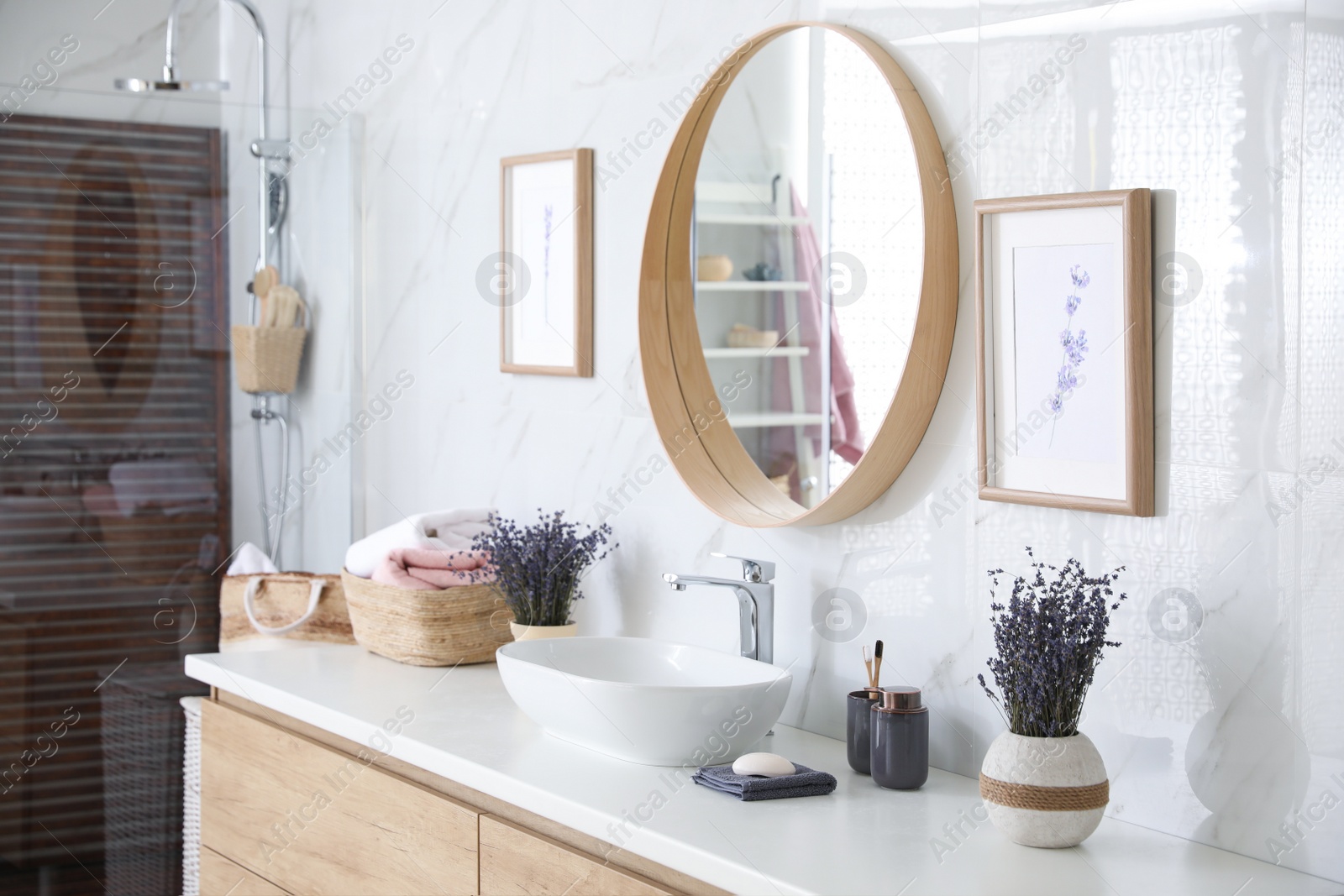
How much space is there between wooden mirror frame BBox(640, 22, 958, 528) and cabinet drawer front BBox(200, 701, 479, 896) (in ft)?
2.00

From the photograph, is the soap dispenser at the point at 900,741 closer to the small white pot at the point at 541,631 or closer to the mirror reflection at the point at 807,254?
the mirror reflection at the point at 807,254

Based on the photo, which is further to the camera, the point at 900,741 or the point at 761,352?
the point at 761,352

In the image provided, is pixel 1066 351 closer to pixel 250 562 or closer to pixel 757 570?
pixel 757 570

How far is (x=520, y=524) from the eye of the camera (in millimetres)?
2453

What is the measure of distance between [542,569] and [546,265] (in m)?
0.57

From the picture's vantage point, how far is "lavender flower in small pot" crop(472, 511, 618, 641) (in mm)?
2125

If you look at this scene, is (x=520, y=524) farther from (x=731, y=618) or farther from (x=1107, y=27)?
(x=1107, y=27)

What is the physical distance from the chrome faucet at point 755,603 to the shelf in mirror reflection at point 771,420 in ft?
0.69

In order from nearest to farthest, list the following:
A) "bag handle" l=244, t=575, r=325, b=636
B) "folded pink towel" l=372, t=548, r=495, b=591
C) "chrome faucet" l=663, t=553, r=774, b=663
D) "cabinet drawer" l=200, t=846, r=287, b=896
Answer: "chrome faucet" l=663, t=553, r=774, b=663
"cabinet drawer" l=200, t=846, r=287, b=896
"folded pink towel" l=372, t=548, r=495, b=591
"bag handle" l=244, t=575, r=325, b=636

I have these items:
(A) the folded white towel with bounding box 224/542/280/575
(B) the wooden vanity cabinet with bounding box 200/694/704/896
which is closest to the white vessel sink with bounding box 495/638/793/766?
(B) the wooden vanity cabinet with bounding box 200/694/704/896

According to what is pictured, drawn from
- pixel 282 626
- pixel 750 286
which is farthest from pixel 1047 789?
pixel 282 626

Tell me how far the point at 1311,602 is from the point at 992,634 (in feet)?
1.30

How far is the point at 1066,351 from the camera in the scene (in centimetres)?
151

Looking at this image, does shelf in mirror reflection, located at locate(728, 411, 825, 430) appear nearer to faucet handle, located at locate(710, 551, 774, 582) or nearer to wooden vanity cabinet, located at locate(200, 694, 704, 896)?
faucet handle, located at locate(710, 551, 774, 582)
